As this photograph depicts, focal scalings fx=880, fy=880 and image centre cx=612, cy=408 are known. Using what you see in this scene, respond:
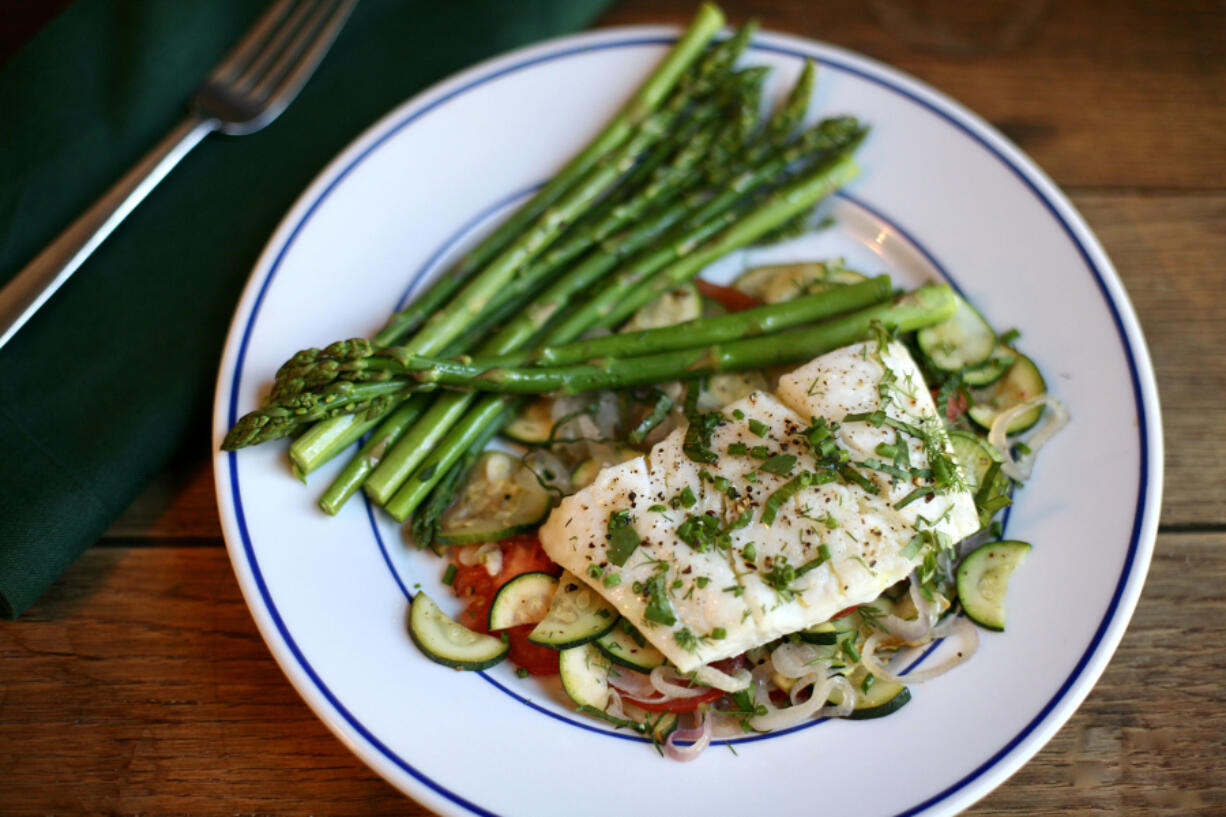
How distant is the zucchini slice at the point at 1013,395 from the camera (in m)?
3.94

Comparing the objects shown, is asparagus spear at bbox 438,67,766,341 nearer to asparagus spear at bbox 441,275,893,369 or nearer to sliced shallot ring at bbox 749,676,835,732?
asparagus spear at bbox 441,275,893,369

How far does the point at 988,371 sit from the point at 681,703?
2.07 metres

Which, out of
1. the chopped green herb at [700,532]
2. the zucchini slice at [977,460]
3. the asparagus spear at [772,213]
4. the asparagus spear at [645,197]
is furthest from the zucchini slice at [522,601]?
Answer: the zucchini slice at [977,460]

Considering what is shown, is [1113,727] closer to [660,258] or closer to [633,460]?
[633,460]

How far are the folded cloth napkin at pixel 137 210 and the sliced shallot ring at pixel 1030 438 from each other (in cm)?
326

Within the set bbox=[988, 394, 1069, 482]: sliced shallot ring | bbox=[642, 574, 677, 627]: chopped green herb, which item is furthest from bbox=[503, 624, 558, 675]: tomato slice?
bbox=[988, 394, 1069, 482]: sliced shallot ring

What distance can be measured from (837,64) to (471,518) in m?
3.07

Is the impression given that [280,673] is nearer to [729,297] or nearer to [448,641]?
[448,641]

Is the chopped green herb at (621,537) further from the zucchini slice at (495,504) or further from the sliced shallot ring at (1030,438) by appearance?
the sliced shallot ring at (1030,438)

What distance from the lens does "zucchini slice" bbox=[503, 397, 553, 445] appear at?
412 cm

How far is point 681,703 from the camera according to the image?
344cm

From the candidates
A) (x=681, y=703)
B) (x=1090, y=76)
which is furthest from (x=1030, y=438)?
(x=1090, y=76)

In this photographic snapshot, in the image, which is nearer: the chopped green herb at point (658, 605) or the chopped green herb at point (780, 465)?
the chopped green herb at point (658, 605)

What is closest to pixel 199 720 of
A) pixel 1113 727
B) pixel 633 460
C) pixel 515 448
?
pixel 515 448
